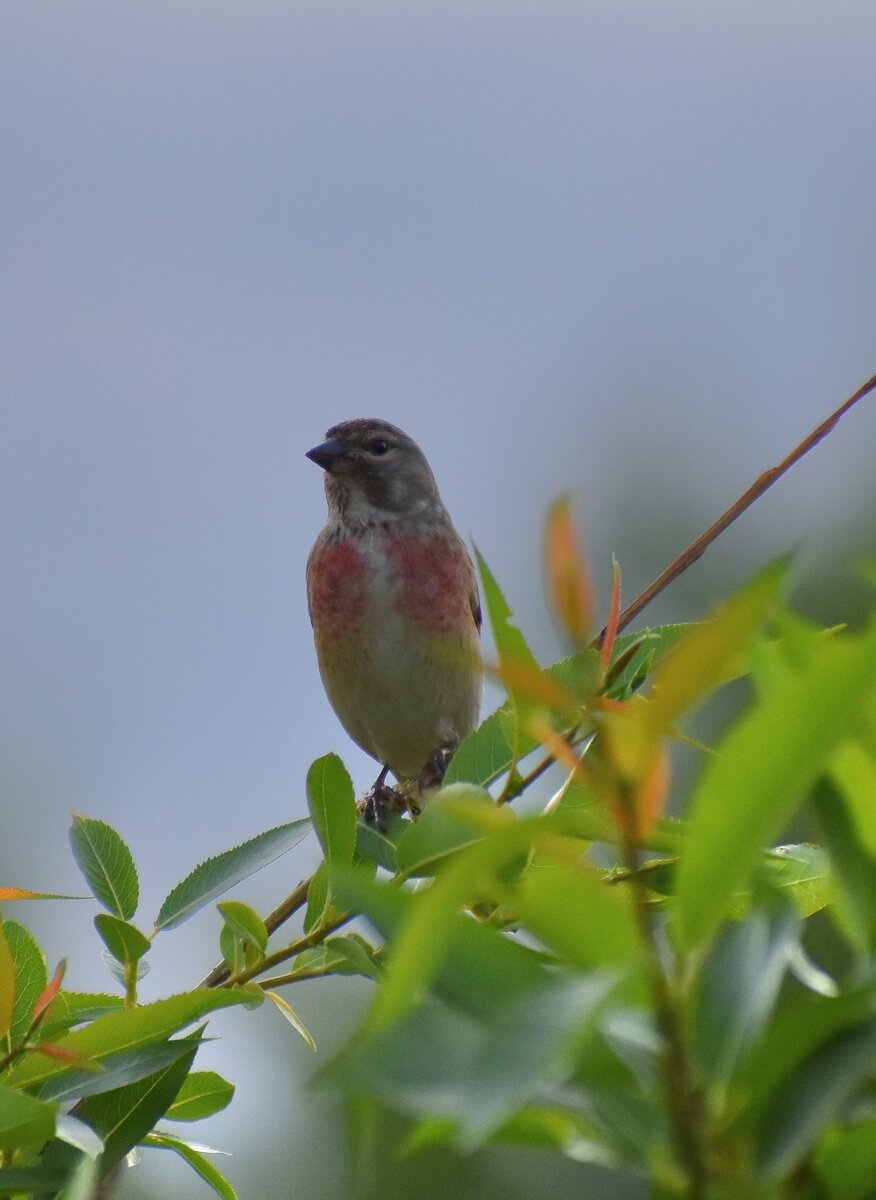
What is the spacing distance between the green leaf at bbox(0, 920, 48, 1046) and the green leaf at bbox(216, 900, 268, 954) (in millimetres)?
210

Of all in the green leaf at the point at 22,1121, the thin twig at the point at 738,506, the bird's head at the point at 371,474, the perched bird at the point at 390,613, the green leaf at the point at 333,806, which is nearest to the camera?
the green leaf at the point at 22,1121

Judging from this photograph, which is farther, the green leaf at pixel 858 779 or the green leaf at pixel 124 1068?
the green leaf at pixel 124 1068

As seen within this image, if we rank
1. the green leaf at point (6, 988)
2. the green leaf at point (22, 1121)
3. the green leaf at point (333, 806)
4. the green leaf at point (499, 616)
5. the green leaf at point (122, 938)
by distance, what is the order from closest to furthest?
the green leaf at point (499, 616) → the green leaf at point (22, 1121) → the green leaf at point (6, 988) → the green leaf at point (122, 938) → the green leaf at point (333, 806)

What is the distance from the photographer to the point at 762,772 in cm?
70

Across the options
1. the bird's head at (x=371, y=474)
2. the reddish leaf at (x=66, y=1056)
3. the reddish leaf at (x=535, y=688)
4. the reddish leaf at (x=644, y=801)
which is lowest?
→ the reddish leaf at (x=66, y=1056)

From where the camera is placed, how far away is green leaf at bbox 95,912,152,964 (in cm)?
163

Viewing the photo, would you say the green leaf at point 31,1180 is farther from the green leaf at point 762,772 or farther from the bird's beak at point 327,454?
the bird's beak at point 327,454

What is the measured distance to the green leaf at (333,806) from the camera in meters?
1.76

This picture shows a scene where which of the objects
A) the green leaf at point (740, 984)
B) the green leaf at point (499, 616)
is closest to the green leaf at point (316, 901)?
the green leaf at point (499, 616)

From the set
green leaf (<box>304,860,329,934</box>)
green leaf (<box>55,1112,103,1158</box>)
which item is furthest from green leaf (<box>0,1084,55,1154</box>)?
green leaf (<box>304,860,329,934</box>)

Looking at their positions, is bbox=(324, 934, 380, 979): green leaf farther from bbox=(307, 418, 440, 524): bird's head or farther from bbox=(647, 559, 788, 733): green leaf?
bbox=(307, 418, 440, 524): bird's head

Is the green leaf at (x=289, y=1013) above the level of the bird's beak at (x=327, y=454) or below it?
below

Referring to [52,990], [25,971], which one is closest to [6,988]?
[52,990]

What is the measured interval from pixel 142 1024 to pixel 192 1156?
0.32 metres
